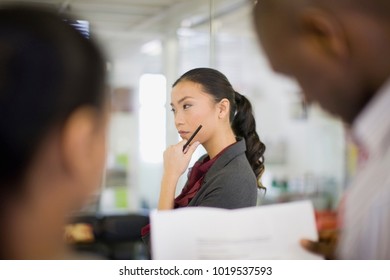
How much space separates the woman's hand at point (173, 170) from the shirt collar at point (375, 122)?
1.42 feet

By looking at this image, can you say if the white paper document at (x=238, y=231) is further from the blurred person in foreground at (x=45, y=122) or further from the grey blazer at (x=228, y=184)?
the blurred person in foreground at (x=45, y=122)

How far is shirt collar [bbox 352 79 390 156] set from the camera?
115 cm

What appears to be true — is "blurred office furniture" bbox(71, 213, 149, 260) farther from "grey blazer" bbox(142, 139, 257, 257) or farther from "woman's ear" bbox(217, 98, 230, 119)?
"woman's ear" bbox(217, 98, 230, 119)

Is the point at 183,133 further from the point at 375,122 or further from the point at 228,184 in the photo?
the point at 375,122

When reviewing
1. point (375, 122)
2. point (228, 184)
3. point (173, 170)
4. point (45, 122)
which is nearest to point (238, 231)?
point (228, 184)

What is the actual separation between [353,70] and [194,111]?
445 mm

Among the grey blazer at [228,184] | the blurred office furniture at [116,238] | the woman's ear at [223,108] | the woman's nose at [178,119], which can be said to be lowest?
the blurred office furniture at [116,238]

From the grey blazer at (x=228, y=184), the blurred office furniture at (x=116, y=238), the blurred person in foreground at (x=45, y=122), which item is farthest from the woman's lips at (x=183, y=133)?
the blurred person in foreground at (x=45, y=122)

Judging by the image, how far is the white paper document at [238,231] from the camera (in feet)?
4.22

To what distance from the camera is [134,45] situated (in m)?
1.59

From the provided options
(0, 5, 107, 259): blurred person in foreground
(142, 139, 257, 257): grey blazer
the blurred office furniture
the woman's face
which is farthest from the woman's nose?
(0, 5, 107, 259): blurred person in foreground

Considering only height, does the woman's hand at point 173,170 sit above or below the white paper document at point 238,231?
above

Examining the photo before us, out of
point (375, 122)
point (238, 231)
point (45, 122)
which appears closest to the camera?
point (45, 122)

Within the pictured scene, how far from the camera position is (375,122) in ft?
3.80
